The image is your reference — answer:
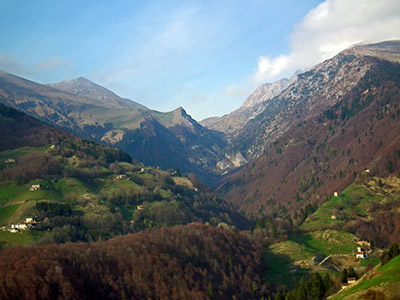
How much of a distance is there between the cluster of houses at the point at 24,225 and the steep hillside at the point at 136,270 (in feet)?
124

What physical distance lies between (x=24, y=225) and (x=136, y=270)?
6518cm

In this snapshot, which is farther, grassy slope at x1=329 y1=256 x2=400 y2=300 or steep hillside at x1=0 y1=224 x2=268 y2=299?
steep hillside at x1=0 y1=224 x2=268 y2=299

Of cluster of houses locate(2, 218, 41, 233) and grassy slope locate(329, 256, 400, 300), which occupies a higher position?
cluster of houses locate(2, 218, 41, 233)

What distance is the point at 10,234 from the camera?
179750 millimetres

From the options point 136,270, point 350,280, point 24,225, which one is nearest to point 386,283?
point 350,280

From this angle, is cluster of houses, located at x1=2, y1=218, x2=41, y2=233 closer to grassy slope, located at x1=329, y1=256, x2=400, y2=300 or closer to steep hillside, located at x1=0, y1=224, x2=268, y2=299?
steep hillside, located at x1=0, y1=224, x2=268, y2=299

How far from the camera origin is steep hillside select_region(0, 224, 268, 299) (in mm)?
127188

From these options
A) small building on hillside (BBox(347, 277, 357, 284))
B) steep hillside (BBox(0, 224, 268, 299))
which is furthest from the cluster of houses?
small building on hillside (BBox(347, 277, 357, 284))

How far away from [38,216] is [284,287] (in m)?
122

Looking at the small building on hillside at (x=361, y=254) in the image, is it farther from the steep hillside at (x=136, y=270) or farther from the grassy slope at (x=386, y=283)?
Result: the grassy slope at (x=386, y=283)

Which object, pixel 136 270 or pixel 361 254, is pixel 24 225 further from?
pixel 361 254

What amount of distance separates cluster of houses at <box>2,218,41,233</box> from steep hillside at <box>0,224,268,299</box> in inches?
1492

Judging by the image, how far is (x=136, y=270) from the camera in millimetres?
156375

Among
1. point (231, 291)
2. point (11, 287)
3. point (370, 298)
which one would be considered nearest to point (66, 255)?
point (11, 287)
